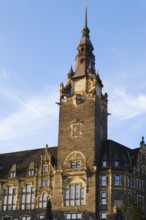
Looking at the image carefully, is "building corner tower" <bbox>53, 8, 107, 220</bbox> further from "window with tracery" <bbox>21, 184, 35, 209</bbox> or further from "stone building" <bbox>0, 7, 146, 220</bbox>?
"window with tracery" <bbox>21, 184, 35, 209</bbox>

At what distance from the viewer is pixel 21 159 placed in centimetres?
10025

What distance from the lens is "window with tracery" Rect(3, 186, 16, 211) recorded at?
304ft

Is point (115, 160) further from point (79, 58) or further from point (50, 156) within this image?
point (79, 58)

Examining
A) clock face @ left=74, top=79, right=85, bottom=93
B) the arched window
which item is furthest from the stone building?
clock face @ left=74, top=79, right=85, bottom=93

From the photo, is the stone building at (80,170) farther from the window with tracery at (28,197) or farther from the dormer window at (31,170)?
the dormer window at (31,170)

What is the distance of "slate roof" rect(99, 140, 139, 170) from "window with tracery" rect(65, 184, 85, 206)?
6505 mm

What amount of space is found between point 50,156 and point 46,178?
488 cm

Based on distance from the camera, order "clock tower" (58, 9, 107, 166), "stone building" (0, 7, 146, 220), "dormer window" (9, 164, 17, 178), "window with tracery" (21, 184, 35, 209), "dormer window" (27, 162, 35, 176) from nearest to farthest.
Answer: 1. "stone building" (0, 7, 146, 220)
2. "clock tower" (58, 9, 107, 166)
3. "window with tracery" (21, 184, 35, 209)
4. "dormer window" (27, 162, 35, 176)
5. "dormer window" (9, 164, 17, 178)

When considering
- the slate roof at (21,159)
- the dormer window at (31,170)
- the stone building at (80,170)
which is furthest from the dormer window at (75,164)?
the dormer window at (31,170)

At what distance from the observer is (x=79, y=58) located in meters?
99.5

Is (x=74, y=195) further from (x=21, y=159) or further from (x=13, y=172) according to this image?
(x=21, y=159)

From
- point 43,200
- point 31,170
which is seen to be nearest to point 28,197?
point 43,200

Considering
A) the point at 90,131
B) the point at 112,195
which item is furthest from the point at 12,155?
the point at 112,195

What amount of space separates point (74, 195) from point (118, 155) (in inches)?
489
